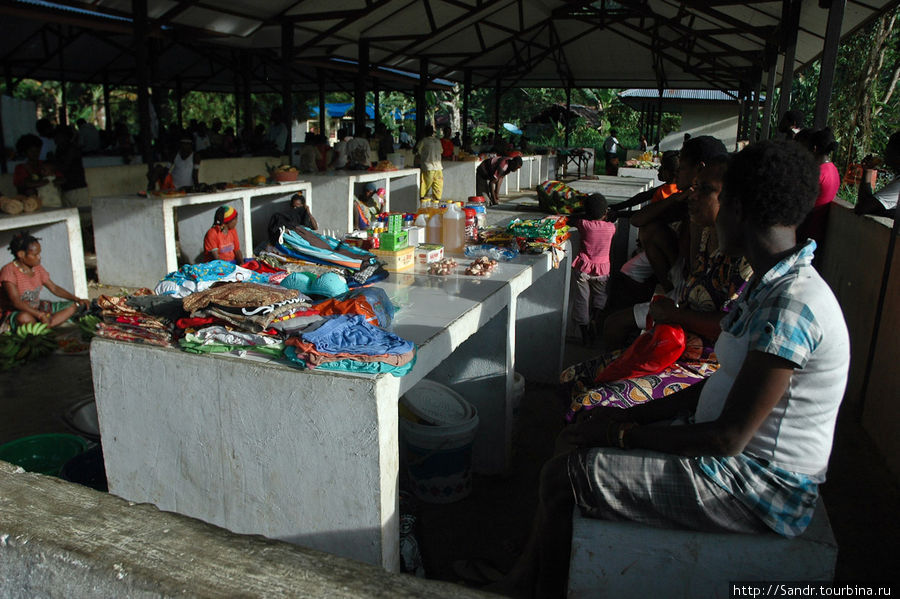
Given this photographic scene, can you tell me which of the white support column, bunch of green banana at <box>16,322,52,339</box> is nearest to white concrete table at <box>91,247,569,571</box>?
the white support column

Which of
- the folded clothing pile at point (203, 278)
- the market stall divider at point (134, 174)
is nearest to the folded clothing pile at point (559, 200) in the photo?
the folded clothing pile at point (203, 278)

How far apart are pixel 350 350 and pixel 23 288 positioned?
15.0 feet

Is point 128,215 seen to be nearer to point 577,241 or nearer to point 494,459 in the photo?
point 577,241

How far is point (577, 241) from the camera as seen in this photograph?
5.79 metres

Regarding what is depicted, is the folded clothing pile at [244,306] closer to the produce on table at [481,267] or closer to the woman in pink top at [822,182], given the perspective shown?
the produce on table at [481,267]

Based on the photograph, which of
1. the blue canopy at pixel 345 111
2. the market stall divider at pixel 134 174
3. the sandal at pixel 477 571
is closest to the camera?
the sandal at pixel 477 571

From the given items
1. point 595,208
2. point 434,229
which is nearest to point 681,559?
point 434,229

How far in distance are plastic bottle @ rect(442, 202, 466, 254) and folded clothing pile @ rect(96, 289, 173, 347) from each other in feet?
6.91

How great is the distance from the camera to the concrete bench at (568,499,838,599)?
1.84m

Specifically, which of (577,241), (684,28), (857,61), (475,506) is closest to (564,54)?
(684,28)

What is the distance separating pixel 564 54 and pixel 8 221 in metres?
16.1

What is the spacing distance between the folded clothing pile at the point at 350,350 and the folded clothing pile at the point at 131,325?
0.51m

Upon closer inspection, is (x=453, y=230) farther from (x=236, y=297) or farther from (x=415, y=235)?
(x=236, y=297)

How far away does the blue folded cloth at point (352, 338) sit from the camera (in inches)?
83.4
